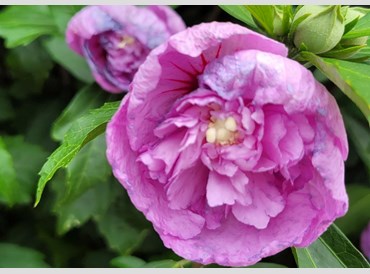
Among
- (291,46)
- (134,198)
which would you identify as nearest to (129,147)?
(134,198)

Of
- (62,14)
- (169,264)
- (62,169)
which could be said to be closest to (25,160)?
(62,169)

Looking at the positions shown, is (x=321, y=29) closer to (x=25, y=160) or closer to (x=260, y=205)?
(x=260, y=205)

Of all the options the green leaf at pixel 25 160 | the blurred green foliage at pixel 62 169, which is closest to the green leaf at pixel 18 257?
the blurred green foliage at pixel 62 169

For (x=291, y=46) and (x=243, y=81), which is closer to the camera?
(x=243, y=81)

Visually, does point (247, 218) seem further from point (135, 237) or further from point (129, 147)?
point (135, 237)

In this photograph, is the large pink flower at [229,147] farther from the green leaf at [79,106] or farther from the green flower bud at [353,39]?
the green leaf at [79,106]

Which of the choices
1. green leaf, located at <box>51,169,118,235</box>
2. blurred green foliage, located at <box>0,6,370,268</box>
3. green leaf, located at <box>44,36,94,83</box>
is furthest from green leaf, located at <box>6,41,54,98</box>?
green leaf, located at <box>51,169,118,235</box>
